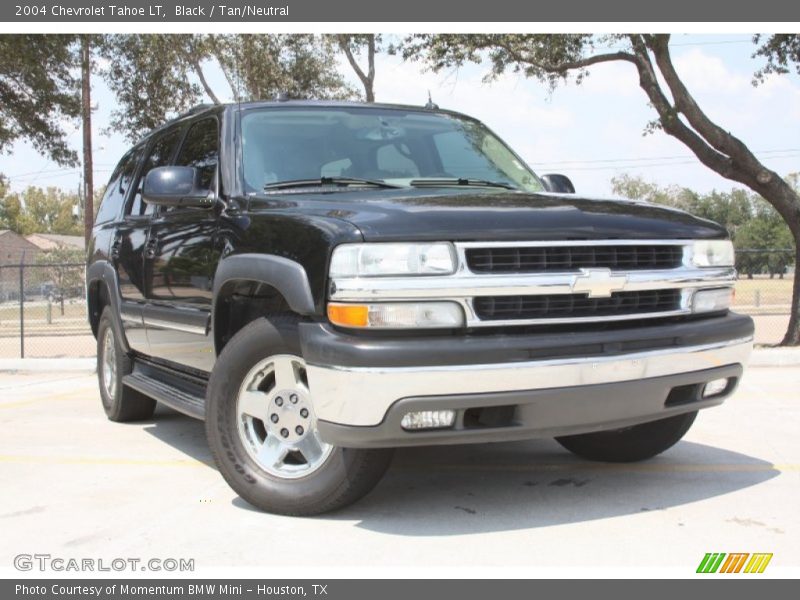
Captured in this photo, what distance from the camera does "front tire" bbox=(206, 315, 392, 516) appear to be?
394cm

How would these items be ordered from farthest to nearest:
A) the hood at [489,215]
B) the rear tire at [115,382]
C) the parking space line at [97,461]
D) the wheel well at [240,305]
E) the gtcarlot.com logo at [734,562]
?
the rear tire at [115,382], the parking space line at [97,461], the wheel well at [240,305], the hood at [489,215], the gtcarlot.com logo at [734,562]

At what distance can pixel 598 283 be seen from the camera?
382 cm

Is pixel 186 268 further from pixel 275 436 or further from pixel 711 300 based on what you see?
pixel 711 300

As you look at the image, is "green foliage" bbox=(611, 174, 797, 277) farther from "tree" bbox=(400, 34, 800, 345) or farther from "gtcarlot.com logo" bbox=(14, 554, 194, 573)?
"gtcarlot.com logo" bbox=(14, 554, 194, 573)

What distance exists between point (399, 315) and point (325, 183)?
1.35m

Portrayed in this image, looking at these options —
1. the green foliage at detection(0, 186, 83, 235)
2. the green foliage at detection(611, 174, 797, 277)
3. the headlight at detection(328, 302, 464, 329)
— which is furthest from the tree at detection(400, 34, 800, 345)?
the green foliage at detection(0, 186, 83, 235)

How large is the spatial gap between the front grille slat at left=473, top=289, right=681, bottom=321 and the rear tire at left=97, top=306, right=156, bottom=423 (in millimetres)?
3700

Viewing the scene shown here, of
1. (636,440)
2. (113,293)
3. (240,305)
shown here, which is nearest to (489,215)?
(240,305)

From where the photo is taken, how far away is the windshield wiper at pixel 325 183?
464 cm

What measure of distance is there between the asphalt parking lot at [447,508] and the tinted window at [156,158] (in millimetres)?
1661

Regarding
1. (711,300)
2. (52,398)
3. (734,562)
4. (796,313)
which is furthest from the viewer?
(796,313)

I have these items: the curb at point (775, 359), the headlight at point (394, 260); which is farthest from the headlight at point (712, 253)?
the curb at point (775, 359)

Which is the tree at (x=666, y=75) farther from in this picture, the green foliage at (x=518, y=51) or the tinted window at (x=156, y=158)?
the tinted window at (x=156, y=158)

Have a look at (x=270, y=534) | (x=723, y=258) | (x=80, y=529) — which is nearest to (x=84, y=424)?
(x=80, y=529)
